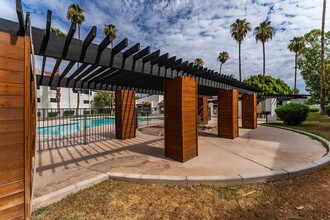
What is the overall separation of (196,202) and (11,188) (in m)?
2.75

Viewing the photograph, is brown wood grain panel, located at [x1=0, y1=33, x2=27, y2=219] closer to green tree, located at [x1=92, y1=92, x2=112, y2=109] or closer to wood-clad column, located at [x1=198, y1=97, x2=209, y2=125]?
wood-clad column, located at [x1=198, y1=97, x2=209, y2=125]

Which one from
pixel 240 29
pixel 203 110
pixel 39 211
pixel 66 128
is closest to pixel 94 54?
pixel 39 211

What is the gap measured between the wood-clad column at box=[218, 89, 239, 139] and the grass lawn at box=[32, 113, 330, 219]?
4468 millimetres

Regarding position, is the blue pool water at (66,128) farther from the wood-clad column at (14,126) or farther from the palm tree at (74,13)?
the palm tree at (74,13)

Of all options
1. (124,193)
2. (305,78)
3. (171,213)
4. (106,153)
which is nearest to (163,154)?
(106,153)

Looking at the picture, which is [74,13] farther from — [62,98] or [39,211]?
[39,211]

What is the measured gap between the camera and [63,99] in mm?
30422

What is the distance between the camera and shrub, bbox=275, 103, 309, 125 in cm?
1147

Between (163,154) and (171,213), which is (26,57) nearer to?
(171,213)

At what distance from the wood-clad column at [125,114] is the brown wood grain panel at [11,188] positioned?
6.05 m

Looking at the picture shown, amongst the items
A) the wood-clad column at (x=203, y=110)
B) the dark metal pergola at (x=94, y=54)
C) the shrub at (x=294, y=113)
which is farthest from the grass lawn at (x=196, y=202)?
the wood-clad column at (x=203, y=110)

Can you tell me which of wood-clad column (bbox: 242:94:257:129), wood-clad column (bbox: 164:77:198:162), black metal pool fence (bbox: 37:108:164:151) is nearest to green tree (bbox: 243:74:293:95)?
wood-clad column (bbox: 242:94:257:129)

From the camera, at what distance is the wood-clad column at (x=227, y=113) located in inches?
313

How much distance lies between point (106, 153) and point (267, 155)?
18.0 feet
